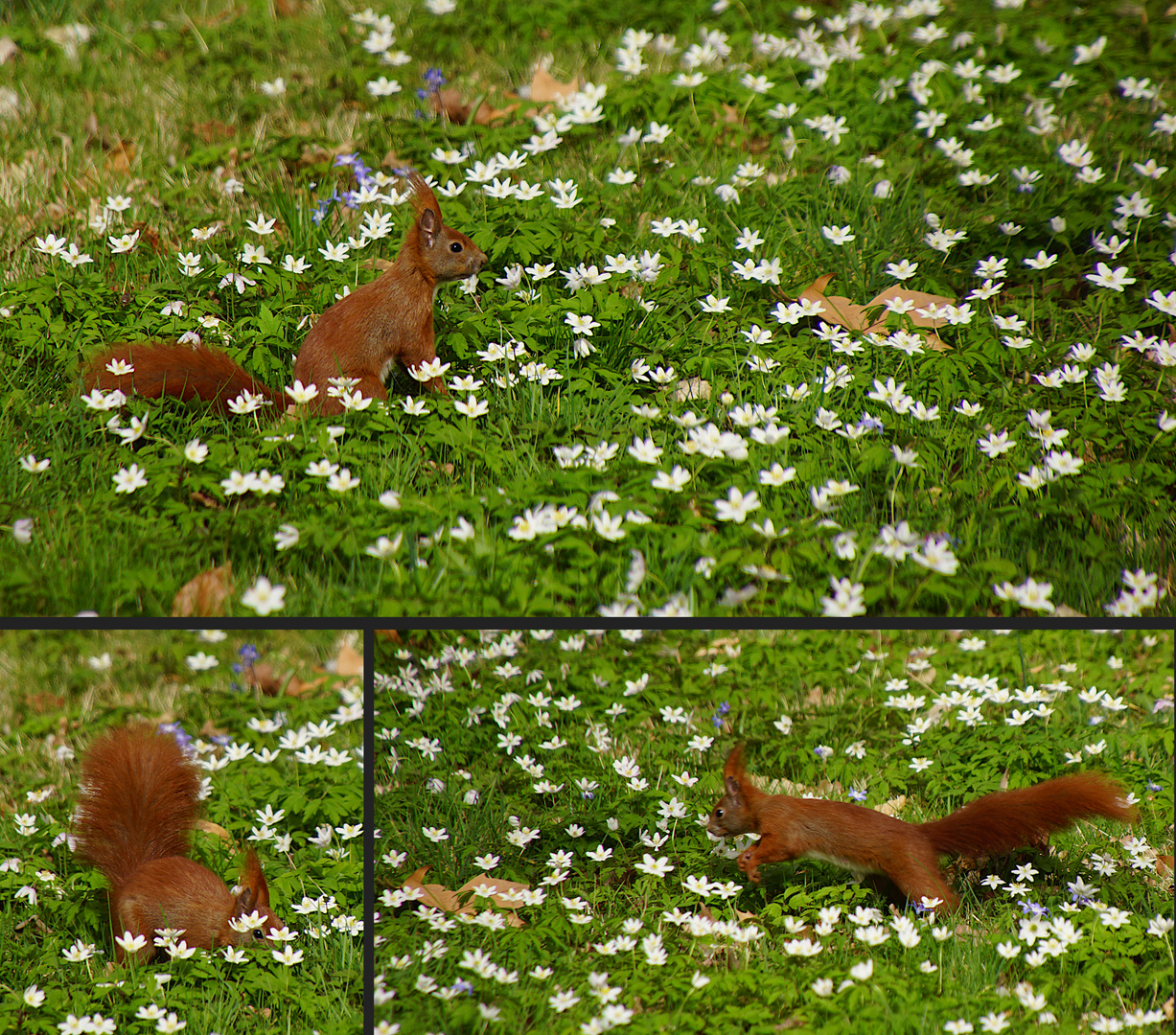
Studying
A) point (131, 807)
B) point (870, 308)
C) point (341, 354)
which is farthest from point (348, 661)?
point (870, 308)

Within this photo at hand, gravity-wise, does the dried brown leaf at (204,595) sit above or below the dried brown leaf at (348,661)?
below

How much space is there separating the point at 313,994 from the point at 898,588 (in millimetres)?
1720

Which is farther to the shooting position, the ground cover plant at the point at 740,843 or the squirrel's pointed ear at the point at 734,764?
the squirrel's pointed ear at the point at 734,764

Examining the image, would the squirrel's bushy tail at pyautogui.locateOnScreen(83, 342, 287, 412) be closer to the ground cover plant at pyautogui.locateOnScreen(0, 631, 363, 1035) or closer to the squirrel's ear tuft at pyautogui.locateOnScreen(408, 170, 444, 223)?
the squirrel's ear tuft at pyautogui.locateOnScreen(408, 170, 444, 223)

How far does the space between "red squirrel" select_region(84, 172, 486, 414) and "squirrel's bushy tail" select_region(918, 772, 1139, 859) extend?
1734 mm

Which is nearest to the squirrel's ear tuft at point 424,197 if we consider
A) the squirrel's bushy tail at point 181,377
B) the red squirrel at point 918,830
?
the squirrel's bushy tail at point 181,377

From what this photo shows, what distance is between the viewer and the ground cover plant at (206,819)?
8.52ft

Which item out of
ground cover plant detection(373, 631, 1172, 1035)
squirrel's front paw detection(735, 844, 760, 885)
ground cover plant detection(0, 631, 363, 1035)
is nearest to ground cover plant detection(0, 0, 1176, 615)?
ground cover plant detection(373, 631, 1172, 1035)

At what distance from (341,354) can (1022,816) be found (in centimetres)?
208

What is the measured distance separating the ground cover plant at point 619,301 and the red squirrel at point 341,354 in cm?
7

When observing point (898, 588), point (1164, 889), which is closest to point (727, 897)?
point (898, 588)

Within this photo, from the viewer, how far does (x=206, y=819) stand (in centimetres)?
297

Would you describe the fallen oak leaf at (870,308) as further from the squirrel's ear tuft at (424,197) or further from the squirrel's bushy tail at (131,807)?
the squirrel's bushy tail at (131,807)

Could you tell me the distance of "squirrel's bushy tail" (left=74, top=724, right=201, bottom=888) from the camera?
9.25ft
